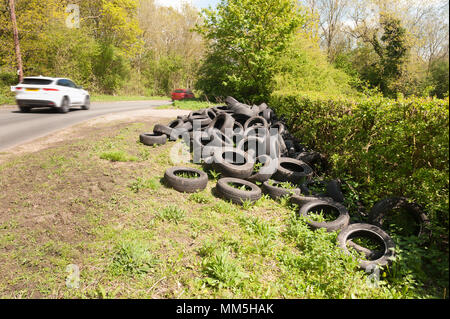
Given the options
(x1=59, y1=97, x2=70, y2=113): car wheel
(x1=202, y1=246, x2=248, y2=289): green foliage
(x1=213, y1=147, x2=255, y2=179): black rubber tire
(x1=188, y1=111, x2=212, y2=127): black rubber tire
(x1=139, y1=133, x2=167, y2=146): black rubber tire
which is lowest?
(x1=202, y1=246, x2=248, y2=289): green foliage

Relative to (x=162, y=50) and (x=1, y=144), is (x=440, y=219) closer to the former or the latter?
(x=1, y=144)

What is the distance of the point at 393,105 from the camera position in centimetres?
454

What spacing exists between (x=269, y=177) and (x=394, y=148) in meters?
2.45

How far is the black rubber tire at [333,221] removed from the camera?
4.23 meters

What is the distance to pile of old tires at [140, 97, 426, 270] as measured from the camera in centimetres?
400

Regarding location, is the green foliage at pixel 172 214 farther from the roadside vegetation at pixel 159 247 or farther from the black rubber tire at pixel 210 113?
the black rubber tire at pixel 210 113

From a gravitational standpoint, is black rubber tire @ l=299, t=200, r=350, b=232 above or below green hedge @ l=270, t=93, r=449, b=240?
below

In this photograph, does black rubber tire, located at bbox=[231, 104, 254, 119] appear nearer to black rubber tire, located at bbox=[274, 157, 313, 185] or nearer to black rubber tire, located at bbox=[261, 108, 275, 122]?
black rubber tire, located at bbox=[261, 108, 275, 122]

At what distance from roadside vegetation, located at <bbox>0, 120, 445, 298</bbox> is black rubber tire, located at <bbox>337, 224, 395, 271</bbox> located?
0.12 meters

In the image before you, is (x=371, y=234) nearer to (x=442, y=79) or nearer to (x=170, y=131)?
(x=442, y=79)

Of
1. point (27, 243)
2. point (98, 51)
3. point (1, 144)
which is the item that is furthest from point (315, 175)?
point (98, 51)

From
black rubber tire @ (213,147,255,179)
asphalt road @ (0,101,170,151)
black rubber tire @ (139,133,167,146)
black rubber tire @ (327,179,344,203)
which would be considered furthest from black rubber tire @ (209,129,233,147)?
asphalt road @ (0,101,170,151)
